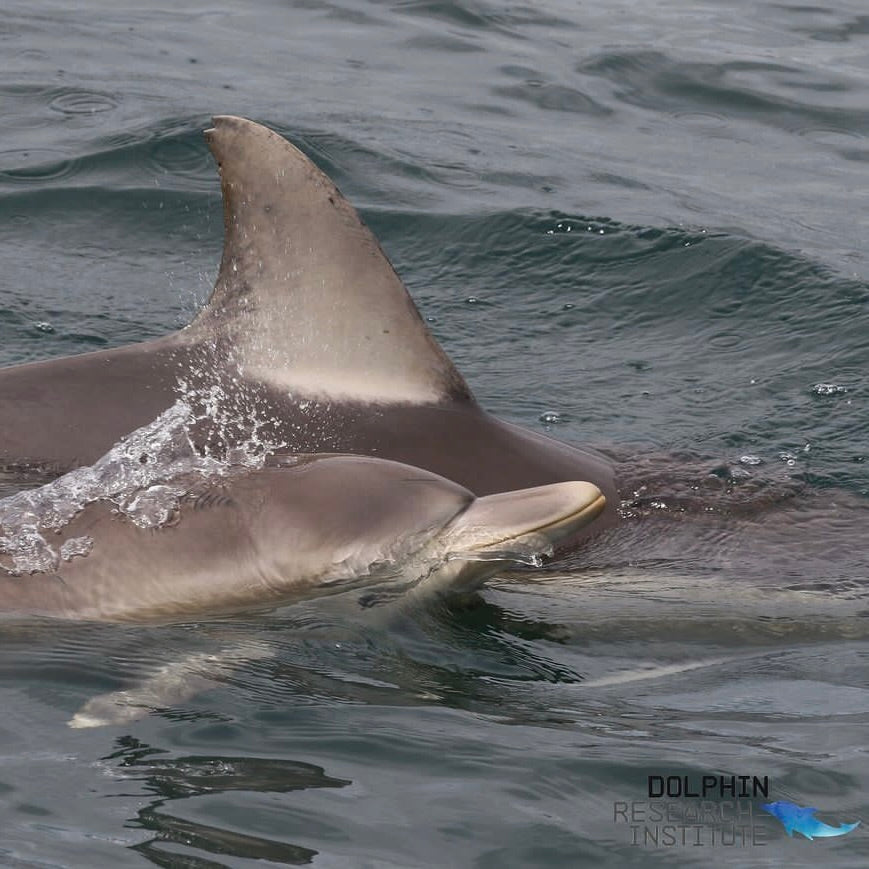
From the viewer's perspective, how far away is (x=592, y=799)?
17.0ft

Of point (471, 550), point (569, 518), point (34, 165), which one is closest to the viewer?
point (569, 518)

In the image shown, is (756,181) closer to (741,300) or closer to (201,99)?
(741,300)

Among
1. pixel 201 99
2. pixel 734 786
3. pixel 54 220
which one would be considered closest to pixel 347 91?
pixel 201 99

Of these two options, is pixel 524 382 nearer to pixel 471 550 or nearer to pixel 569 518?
pixel 471 550

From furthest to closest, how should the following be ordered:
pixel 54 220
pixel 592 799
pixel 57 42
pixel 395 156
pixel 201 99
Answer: pixel 57 42
pixel 201 99
pixel 395 156
pixel 54 220
pixel 592 799

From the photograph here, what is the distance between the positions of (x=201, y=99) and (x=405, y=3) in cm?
467

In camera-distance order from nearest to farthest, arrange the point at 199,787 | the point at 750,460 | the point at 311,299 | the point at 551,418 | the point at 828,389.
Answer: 1. the point at 199,787
2. the point at 311,299
3. the point at 750,460
4. the point at 551,418
5. the point at 828,389

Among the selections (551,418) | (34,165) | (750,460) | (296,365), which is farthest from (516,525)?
(34,165)

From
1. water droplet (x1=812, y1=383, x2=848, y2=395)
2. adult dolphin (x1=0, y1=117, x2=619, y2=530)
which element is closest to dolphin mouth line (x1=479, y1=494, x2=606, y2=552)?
adult dolphin (x1=0, y1=117, x2=619, y2=530)

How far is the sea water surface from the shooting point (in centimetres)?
513

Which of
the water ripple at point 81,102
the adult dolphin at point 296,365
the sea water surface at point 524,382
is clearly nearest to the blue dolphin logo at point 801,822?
the sea water surface at point 524,382

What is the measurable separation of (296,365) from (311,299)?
0.30m

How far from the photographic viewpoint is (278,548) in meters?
5.92

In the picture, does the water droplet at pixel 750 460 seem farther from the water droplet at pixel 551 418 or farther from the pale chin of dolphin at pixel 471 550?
the pale chin of dolphin at pixel 471 550
